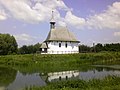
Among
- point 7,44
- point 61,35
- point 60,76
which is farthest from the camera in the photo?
point 7,44

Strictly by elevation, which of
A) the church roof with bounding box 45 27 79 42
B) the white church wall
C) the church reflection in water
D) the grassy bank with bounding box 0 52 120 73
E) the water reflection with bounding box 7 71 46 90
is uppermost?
the church roof with bounding box 45 27 79 42

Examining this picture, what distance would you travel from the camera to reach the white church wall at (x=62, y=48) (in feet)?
239

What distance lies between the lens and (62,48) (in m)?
74.8

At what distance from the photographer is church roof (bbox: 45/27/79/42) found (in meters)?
74.0

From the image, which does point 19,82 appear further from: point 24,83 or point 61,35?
point 61,35

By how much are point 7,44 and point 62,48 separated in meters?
19.4

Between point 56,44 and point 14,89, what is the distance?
4723 centimetres

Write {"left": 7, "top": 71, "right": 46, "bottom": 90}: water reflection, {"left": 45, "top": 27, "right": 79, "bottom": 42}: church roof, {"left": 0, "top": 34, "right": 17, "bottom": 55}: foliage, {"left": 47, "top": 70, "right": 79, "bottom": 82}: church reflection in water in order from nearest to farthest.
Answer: {"left": 7, "top": 71, "right": 46, "bottom": 90}: water reflection → {"left": 47, "top": 70, "right": 79, "bottom": 82}: church reflection in water → {"left": 45, "top": 27, "right": 79, "bottom": 42}: church roof → {"left": 0, "top": 34, "right": 17, "bottom": 55}: foliage

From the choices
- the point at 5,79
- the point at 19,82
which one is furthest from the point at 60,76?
the point at 5,79

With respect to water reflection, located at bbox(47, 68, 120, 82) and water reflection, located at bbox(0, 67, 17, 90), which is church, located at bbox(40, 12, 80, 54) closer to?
water reflection, located at bbox(0, 67, 17, 90)

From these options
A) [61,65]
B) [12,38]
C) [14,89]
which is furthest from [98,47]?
[14,89]

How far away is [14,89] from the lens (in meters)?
27.0

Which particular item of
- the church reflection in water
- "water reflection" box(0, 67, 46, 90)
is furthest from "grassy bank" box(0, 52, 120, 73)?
"water reflection" box(0, 67, 46, 90)

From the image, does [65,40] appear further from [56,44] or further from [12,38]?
[12,38]
